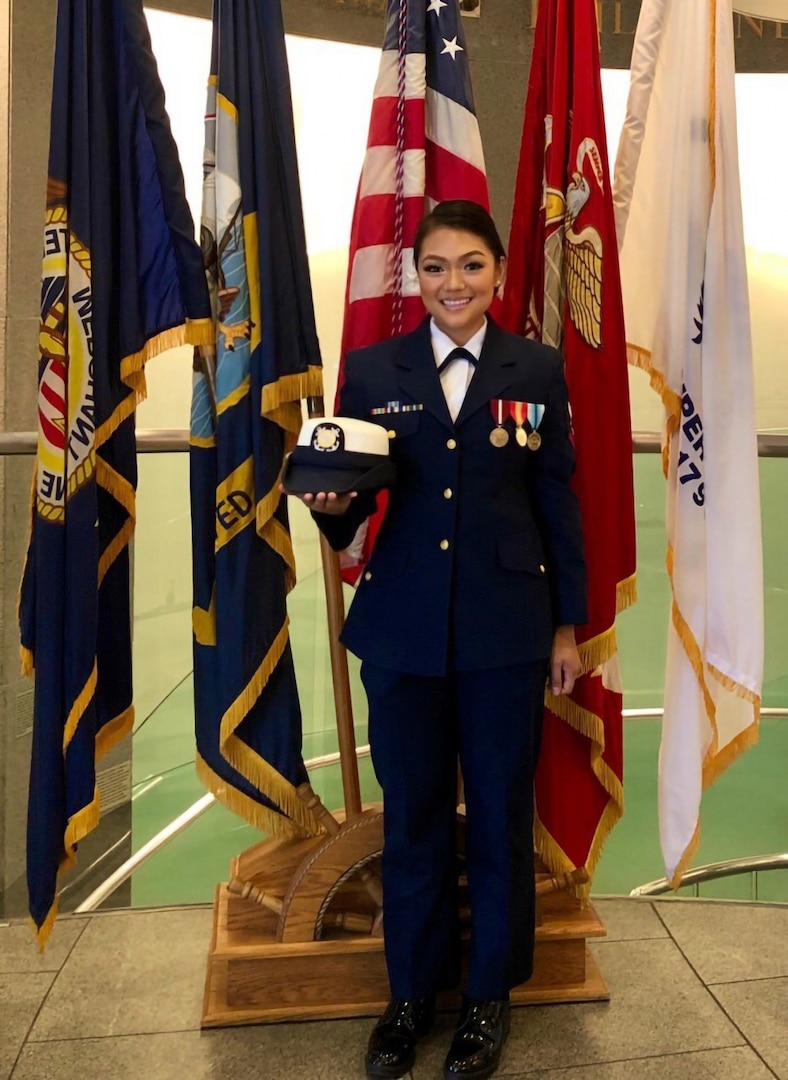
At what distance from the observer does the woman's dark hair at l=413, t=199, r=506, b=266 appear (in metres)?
1.53

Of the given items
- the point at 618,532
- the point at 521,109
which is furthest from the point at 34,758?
the point at 521,109

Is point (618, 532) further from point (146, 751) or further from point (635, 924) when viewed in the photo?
point (146, 751)

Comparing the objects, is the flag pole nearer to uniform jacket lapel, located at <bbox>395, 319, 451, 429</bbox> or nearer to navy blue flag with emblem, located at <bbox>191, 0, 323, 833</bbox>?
navy blue flag with emblem, located at <bbox>191, 0, 323, 833</bbox>

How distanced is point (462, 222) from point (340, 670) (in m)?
0.81

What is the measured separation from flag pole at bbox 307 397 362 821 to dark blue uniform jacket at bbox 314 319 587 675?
0.22 metres

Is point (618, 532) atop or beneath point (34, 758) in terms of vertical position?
atop

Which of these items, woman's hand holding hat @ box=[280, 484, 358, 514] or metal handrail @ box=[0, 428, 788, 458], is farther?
metal handrail @ box=[0, 428, 788, 458]

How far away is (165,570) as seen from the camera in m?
2.82

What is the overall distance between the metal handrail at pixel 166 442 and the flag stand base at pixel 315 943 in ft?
2.49

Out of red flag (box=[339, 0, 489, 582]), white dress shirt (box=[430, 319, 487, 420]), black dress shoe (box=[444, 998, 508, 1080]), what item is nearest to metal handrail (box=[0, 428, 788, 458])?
red flag (box=[339, 0, 489, 582])

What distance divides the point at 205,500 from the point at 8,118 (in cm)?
135

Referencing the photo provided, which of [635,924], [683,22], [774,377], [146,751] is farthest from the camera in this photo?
[774,377]

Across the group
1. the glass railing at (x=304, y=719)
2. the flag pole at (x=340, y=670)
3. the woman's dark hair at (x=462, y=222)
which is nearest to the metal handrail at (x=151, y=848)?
the glass railing at (x=304, y=719)

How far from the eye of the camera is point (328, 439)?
142cm
